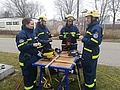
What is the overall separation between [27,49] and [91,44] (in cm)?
136

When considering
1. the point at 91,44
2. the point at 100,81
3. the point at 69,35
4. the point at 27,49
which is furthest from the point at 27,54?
the point at 100,81

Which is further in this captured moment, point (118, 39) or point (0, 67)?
point (118, 39)

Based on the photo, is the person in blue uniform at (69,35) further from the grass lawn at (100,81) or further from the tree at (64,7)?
the tree at (64,7)

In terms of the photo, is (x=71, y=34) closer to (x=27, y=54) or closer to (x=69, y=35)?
(x=69, y=35)

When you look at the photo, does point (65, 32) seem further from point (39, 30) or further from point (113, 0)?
point (113, 0)

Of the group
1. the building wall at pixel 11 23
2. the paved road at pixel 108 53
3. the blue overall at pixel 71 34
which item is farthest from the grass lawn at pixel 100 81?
the building wall at pixel 11 23

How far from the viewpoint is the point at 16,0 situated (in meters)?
35.5

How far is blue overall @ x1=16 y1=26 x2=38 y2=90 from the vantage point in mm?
2877

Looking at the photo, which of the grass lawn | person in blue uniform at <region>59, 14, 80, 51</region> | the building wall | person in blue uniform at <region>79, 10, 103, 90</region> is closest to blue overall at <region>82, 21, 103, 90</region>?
person in blue uniform at <region>79, 10, 103, 90</region>

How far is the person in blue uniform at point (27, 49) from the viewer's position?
9.45 ft

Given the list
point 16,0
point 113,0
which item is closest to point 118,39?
point 113,0

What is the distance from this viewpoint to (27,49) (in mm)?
2953

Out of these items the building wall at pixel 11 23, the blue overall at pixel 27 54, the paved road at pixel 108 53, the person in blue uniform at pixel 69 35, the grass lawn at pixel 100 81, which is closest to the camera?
the blue overall at pixel 27 54

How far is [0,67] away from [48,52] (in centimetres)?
204
